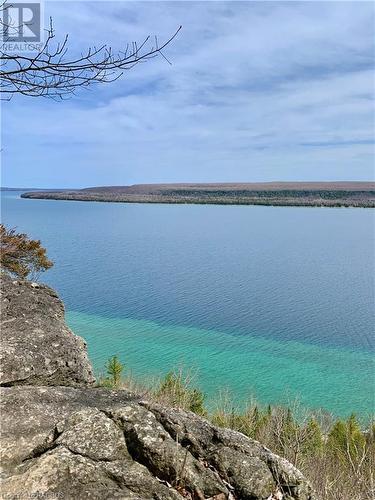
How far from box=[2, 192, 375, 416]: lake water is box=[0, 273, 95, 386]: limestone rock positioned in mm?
9780

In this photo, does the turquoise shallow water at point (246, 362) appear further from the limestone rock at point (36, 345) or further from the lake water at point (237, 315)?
the limestone rock at point (36, 345)

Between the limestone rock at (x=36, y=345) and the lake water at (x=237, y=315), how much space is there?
385 inches

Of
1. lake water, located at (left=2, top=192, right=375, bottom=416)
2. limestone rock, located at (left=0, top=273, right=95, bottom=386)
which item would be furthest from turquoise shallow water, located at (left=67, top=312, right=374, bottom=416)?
limestone rock, located at (left=0, top=273, right=95, bottom=386)

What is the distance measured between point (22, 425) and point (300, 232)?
56.2 m

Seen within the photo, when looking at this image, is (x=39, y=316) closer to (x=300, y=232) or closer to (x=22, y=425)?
(x=22, y=425)

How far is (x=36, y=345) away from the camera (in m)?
5.93

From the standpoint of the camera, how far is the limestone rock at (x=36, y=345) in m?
5.50

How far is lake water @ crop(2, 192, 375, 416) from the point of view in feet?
55.0

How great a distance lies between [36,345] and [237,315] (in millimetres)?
17177

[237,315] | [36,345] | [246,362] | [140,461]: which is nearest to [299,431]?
[36,345]

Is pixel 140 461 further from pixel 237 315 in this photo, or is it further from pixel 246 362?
pixel 237 315

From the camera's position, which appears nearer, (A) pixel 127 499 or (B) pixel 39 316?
(A) pixel 127 499

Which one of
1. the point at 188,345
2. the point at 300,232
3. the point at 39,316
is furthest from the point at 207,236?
the point at 39,316

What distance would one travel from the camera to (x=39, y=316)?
22.0ft
